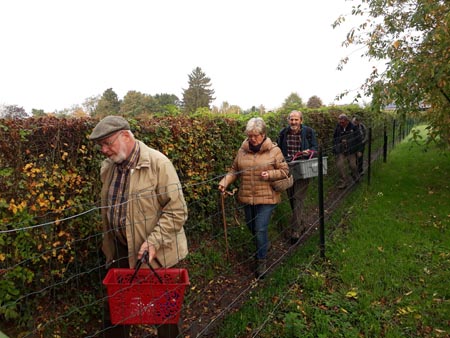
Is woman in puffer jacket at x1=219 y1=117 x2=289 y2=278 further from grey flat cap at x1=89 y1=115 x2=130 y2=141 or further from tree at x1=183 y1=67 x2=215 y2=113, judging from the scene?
tree at x1=183 y1=67 x2=215 y2=113

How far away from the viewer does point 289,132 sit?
556 cm

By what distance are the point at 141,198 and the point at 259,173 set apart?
197cm

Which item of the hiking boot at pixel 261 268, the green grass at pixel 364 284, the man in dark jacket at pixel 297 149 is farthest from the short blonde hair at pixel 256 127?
the green grass at pixel 364 284

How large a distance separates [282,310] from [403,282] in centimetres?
166

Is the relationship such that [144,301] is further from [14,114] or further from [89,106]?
[89,106]

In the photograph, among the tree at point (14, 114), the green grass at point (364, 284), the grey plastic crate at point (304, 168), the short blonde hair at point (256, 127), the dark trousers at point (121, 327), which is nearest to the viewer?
the dark trousers at point (121, 327)

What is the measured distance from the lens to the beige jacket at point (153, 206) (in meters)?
2.53

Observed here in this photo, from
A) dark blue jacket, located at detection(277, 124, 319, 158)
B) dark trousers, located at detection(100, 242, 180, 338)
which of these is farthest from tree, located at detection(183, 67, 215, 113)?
dark trousers, located at detection(100, 242, 180, 338)

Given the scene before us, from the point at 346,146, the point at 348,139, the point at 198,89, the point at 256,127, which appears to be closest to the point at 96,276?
the point at 256,127

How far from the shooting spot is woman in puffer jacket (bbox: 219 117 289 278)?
163 inches

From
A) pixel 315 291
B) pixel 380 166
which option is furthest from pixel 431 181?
pixel 315 291

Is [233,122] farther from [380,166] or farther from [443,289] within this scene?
[380,166]

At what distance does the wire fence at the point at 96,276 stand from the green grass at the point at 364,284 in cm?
16

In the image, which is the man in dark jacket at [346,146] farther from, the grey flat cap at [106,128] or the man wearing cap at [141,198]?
the grey flat cap at [106,128]
